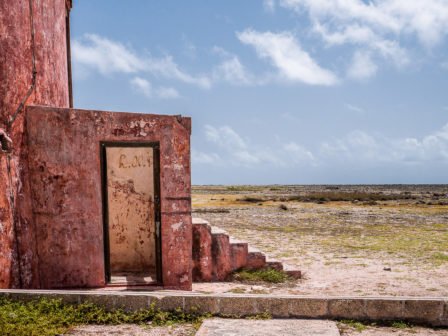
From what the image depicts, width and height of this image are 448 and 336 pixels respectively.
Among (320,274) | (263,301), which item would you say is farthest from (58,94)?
(320,274)

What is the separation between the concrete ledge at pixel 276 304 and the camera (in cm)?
463

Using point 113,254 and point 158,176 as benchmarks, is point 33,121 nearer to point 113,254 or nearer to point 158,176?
point 158,176

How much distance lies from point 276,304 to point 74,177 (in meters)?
3.43

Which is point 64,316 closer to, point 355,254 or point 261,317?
point 261,317

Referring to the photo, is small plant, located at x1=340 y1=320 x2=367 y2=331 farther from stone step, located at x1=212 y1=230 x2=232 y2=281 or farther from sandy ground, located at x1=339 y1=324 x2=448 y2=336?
stone step, located at x1=212 y1=230 x2=232 y2=281

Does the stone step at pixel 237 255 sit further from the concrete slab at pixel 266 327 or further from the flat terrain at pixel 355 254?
the concrete slab at pixel 266 327

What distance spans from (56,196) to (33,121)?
45.0 inches

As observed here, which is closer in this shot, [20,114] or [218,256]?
[20,114]

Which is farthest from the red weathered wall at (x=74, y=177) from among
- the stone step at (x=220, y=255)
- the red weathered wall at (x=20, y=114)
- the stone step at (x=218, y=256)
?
the stone step at (x=220, y=255)

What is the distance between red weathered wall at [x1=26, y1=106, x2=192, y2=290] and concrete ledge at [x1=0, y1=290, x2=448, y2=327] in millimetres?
1187

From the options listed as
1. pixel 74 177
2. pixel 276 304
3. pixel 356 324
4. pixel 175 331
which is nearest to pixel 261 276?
pixel 276 304

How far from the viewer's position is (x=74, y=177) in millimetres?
5805

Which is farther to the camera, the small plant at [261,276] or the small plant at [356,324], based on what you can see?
the small plant at [261,276]

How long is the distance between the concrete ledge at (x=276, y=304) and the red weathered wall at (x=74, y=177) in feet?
3.90
